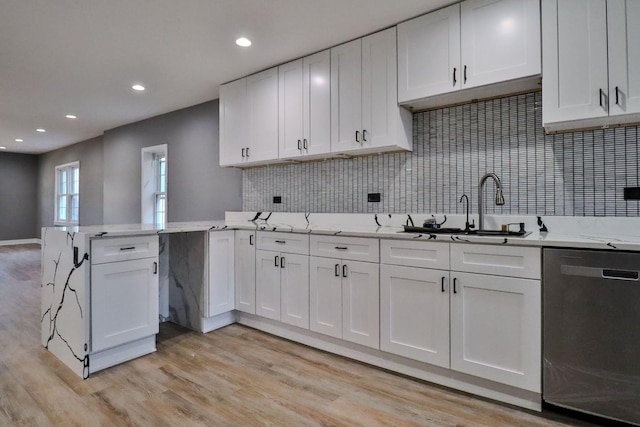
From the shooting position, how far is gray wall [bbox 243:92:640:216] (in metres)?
2.08

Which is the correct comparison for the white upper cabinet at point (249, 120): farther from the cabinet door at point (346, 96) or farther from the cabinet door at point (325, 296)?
the cabinet door at point (325, 296)

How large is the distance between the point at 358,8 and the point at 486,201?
5.21 feet

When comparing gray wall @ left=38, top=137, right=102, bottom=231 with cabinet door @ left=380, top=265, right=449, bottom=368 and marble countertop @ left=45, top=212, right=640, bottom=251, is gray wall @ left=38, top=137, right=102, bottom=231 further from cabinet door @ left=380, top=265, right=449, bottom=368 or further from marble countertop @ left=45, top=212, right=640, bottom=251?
cabinet door @ left=380, top=265, right=449, bottom=368

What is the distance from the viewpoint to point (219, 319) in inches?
123

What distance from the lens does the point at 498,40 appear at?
2088 millimetres

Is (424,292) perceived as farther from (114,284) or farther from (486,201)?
(114,284)

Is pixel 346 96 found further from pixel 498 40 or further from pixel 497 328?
pixel 497 328

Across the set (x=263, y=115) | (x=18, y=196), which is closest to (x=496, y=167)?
(x=263, y=115)

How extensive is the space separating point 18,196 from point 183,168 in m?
7.34

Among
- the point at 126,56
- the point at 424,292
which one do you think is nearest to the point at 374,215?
the point at 424,292

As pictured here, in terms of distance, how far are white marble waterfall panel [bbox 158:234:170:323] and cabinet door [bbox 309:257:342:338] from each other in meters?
1.53

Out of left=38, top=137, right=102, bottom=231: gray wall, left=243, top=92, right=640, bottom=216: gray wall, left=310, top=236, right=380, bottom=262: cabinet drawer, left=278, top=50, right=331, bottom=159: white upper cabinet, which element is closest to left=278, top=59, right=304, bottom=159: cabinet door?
left=278, top=50, right=331, bottom=159: white upper cabinet

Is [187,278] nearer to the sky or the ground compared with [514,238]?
nearer to the ground

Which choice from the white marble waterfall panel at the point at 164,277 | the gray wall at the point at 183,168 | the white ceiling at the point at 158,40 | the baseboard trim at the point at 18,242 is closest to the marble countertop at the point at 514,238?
the white marble waterfall panel at the point at 164,277
